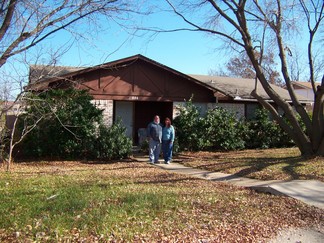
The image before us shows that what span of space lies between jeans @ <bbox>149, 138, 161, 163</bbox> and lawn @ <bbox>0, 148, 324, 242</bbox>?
12.7 feet

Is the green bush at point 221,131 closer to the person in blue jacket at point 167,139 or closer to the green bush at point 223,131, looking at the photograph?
the green bush at point 223,131

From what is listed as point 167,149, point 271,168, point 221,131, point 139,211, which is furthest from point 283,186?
point 221,131

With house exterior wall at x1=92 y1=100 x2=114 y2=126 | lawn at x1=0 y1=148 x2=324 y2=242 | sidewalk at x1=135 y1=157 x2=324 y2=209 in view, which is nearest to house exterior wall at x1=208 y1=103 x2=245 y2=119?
house exterior wall at x1=92 y1=100 x2=114 y2=126

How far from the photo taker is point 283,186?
28.1ft

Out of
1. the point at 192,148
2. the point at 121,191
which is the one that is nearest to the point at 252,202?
the point at 121,191

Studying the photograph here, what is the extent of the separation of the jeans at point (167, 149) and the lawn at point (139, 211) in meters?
3.87

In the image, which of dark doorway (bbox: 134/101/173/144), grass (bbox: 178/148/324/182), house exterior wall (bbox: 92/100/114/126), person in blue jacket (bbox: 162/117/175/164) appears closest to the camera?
grass (bbox: 178/148/324/182)

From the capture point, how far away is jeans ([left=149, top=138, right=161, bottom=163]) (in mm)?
13187

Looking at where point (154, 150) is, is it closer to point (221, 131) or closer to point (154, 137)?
point (154, 137)

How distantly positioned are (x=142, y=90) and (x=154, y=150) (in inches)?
167

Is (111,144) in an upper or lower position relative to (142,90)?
lower

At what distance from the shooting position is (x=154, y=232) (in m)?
5.16

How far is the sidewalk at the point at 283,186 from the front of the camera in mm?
7648

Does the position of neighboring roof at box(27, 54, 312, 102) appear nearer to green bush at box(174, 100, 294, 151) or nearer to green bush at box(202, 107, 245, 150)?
green bush at box(202, 107, 245, 150)
